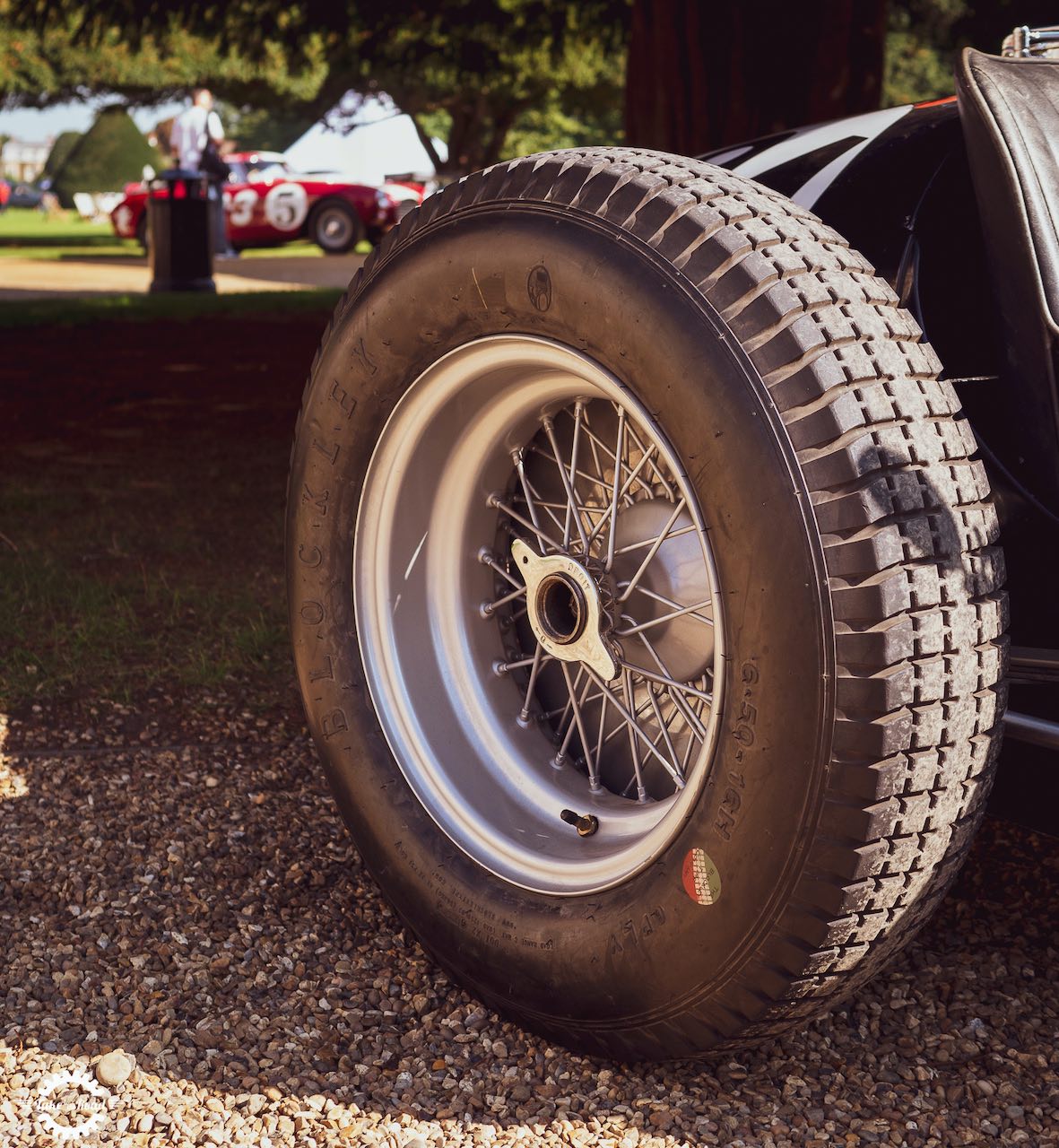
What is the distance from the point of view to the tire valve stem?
2.03m

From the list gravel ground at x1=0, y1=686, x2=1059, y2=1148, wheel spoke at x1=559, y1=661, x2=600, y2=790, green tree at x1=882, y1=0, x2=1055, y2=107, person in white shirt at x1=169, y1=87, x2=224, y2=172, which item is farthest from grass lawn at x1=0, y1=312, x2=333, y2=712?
person in white shirt at x1=169, y1=87, x2=224, y2=172

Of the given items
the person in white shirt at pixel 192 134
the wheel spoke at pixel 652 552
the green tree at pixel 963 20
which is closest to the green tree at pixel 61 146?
the person in white shirt at pixel 192 134

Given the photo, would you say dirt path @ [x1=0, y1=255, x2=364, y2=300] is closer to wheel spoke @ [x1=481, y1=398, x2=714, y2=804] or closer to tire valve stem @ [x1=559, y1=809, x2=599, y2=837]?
wheel spoke @ [x1=481, y1=398, x2=714, y2=804]

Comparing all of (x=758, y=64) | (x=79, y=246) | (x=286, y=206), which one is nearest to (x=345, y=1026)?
(x=758, y=64)

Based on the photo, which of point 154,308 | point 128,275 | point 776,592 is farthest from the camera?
point 128,275

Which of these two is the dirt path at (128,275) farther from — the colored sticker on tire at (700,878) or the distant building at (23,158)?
the distant building at (23,158)

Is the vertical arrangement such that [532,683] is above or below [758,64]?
below

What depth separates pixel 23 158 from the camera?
12862cm

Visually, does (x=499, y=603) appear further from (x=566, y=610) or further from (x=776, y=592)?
(x=776, y=592)

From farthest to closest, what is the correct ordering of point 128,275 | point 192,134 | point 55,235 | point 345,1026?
1. point 55,235
2. point 128,275
3. point 192,134
4. point 345,1026

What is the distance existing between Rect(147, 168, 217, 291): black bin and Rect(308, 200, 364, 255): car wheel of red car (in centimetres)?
808

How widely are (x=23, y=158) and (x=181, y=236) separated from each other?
422ft

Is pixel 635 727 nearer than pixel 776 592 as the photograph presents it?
No

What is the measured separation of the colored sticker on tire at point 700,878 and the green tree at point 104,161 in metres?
46.2
